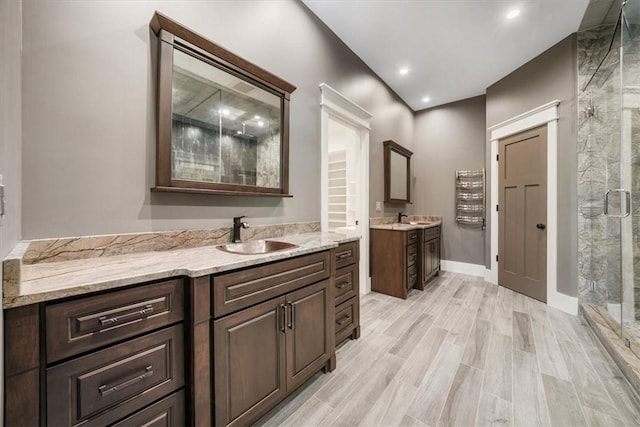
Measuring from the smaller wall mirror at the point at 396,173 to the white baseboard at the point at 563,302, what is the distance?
7.15 ft

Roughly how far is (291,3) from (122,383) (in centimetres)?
288

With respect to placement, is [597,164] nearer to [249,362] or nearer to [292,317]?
[292,317]

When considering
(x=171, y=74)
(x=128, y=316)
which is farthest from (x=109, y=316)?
(x=171, y=74)

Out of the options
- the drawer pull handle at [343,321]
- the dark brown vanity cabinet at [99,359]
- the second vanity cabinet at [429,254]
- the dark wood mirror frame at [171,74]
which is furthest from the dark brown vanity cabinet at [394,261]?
the dark brown vanity cabinet at [99,359]

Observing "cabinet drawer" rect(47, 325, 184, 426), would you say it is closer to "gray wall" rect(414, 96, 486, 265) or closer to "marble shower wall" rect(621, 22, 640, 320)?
"marble shower wall" rect(621, 22, 640, 320)

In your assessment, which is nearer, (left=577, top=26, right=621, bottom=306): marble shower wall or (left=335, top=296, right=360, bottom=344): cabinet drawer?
(left=335, top=296, right=360, bottom=344): cabinet drawer

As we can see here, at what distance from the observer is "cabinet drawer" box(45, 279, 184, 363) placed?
0.75 metres

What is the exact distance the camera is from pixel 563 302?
2.78 m

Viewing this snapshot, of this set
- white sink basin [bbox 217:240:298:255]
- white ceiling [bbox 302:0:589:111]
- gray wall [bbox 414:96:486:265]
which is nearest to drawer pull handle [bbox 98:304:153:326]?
white sink basin [bbox 217:240:298:255]

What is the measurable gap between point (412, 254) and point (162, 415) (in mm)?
3013

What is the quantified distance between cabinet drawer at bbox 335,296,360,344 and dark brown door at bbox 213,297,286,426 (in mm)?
737

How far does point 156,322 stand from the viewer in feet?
3.07

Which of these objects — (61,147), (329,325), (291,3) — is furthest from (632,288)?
(61,147)

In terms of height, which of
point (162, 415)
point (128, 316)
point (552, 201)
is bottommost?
point (162, 415)
